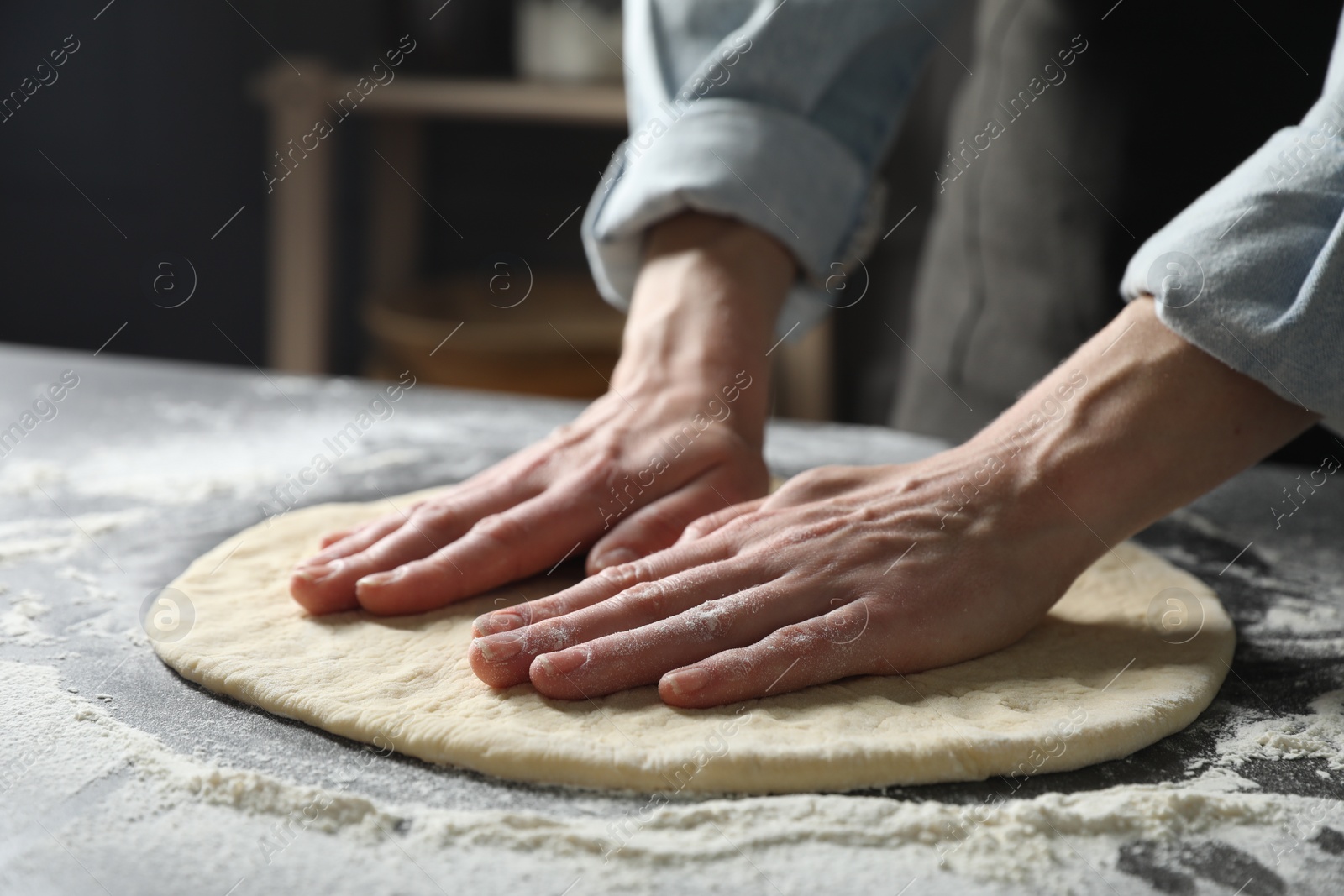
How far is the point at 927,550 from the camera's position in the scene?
2.66 feet

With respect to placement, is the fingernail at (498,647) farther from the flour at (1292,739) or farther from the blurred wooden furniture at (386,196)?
the blurred wooden furniture at (386,196)

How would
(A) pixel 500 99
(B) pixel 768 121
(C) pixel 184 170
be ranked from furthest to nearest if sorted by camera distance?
1. (C) pixel 184 170
2. (A) pixel 500 99
3. (B) pixel 768 121

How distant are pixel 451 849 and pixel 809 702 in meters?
0.26

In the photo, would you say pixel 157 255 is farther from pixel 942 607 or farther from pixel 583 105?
pixel 942 607

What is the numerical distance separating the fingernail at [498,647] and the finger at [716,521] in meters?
0.18

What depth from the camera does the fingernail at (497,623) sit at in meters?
0.77

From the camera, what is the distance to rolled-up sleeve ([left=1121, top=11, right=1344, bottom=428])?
0.77 m

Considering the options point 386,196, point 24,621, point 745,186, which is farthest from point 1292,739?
point 386,196

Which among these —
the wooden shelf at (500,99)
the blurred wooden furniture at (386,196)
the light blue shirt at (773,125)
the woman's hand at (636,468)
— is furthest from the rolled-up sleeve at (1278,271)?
the wooden shelf at (500,99)

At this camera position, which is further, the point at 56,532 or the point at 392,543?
the point at 56,532

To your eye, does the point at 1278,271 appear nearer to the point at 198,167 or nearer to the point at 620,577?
the point at 620,577

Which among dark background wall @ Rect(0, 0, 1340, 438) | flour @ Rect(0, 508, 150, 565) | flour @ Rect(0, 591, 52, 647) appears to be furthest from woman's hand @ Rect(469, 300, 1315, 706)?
dark background wall @ Rect(0, 0, 1340, 438)

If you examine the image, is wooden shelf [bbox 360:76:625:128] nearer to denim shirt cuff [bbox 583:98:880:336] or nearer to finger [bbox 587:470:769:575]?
denim shirt cuff [bbox 583:98:880:336]

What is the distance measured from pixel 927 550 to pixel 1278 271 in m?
0.31
